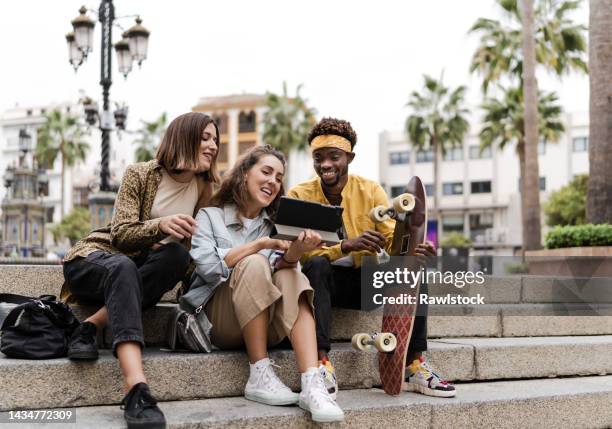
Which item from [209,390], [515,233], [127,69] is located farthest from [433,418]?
[515,233]

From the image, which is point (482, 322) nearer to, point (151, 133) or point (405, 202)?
point (405, 202)

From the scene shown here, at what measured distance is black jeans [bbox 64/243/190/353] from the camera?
296 cm

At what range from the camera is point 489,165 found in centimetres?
5738

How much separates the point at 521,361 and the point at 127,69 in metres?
11.1

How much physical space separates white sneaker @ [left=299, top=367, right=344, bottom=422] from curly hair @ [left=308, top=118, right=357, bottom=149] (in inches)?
61.4

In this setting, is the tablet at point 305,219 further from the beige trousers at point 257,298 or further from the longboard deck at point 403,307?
the longboard deck at point 403,307

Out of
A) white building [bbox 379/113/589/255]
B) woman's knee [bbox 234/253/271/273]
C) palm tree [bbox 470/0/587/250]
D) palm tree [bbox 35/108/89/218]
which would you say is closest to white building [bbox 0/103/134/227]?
palm tree [bbox 35/108/89/218]

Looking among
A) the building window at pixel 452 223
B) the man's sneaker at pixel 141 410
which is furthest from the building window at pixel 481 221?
the man's sneaker at pixel 141 410

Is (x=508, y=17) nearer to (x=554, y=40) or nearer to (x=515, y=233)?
(x=554, y=40)

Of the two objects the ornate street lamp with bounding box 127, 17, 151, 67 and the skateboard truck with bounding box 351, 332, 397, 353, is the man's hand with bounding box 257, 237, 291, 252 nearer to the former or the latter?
the skateboard truck with bounding box 351, 332, 397, 353

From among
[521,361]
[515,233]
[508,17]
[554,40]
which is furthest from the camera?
[515,233]

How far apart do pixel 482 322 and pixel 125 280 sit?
2.93m

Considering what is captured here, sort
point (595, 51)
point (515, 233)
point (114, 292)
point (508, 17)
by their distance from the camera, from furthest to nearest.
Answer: point (515, 233) → point (508, 17) → point (595, 51) → point (114, 292)

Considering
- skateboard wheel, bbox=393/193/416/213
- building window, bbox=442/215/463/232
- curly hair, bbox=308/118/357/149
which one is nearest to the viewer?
skateboard wheel, bbox=393/193/416/213
